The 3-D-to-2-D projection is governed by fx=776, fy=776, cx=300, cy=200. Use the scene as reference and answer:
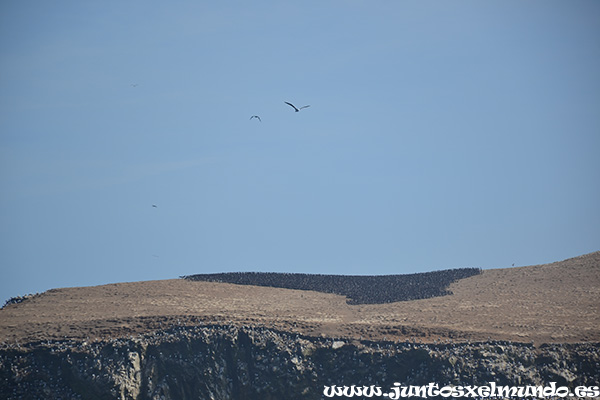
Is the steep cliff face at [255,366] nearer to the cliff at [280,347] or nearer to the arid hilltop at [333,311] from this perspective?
the cliff at [280,347]

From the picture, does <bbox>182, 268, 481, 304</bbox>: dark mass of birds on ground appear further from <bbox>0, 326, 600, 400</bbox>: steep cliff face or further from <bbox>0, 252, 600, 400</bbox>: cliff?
<bbox>0, 326, 600, 400</bbox>: steep cliff face

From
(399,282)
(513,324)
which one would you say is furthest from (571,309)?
(399,282)

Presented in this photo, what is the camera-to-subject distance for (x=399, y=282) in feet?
254

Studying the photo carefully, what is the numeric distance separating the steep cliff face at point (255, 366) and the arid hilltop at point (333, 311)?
1.80 metres

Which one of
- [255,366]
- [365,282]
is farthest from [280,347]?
[365,282]

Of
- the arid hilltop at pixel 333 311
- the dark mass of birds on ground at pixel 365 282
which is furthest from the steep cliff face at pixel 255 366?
the dark mass of birds on ground at pixel 365 282

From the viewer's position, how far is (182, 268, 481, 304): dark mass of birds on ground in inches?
2822

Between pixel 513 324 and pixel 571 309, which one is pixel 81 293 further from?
pixel 571 309

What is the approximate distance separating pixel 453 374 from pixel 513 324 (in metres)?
10.4

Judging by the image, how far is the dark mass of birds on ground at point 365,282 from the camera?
7169 centimetres

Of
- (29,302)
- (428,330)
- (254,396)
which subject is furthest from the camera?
(29,302)

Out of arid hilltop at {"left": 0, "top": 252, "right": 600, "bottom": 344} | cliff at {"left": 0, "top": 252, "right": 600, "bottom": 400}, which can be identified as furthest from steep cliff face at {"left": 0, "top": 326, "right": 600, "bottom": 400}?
arid hilltop at {"left": 0, "top": 252, "right": 600, "bottom": 344}

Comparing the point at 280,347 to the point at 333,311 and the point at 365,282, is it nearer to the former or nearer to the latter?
the point at 333,311

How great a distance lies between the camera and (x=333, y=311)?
6550 centimetres
